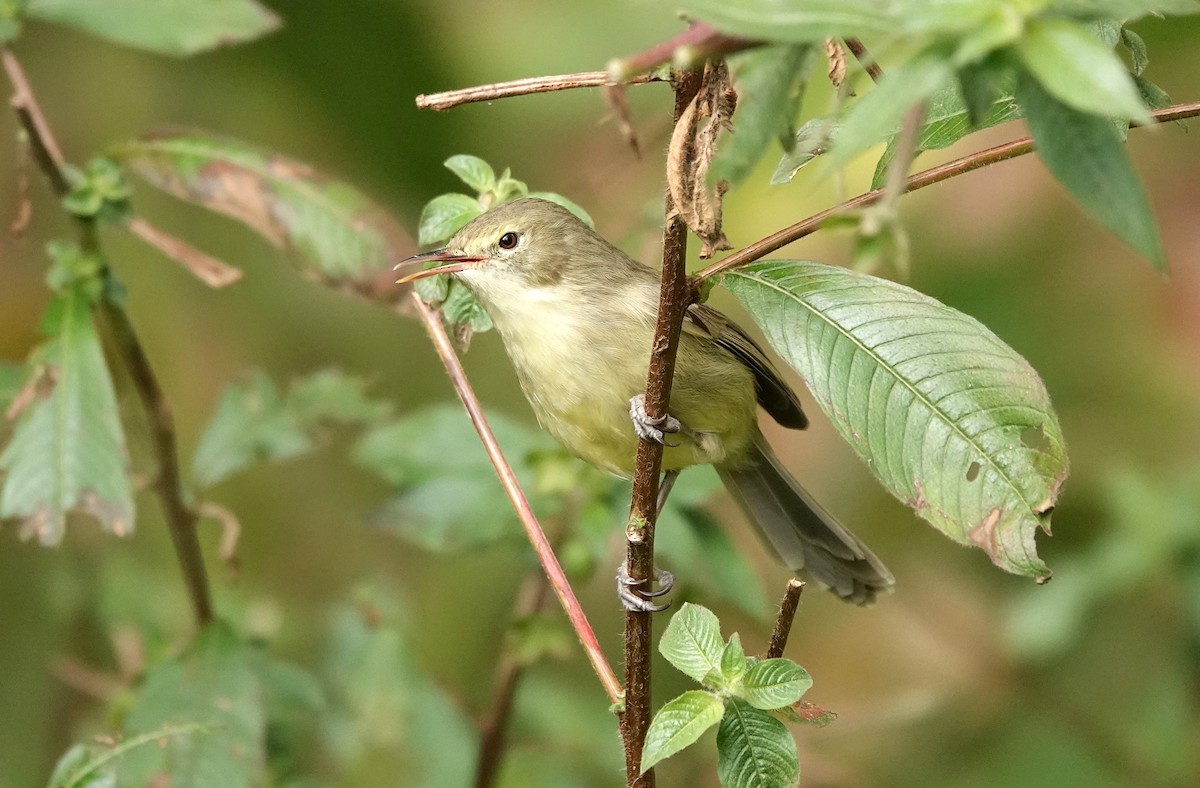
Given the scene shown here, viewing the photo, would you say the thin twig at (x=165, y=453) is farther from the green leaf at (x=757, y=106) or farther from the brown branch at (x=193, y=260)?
the green leaf at (x=757, y=106)

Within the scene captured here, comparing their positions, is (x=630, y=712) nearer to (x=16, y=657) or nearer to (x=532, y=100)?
(x=16, y=657)

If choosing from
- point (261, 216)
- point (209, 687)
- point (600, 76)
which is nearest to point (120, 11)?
point (261, 216)

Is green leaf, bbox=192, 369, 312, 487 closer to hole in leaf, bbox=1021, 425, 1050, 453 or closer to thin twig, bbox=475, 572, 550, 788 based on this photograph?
thin twig, bbox=475, 572, 550, 788

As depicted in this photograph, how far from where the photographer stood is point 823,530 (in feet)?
11.1

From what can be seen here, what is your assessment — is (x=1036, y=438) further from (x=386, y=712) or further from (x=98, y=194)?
(x=386, y=712)

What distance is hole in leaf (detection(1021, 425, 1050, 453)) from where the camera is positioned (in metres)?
1.65

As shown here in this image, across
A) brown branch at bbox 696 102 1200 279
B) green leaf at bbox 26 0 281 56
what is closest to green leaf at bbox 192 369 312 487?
green leaf at bbox 26 0 281 56

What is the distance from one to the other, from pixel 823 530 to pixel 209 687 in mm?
1520

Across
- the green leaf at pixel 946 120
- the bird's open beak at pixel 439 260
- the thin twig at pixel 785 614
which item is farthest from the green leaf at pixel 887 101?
the bird's open beak at pixel 439 260

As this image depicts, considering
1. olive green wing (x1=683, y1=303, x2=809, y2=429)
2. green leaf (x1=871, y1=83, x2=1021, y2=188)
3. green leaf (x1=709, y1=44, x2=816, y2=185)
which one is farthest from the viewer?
olive green wing (x1=683, y1=303, x2=809, y2=429)

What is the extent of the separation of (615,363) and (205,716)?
118cm

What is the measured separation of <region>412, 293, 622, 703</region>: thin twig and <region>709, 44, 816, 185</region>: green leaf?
30.1 inches

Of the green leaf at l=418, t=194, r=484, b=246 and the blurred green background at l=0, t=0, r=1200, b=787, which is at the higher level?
the green leaf at l=418, t=194, r=484, b=246

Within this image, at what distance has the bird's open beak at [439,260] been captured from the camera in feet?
8.71
